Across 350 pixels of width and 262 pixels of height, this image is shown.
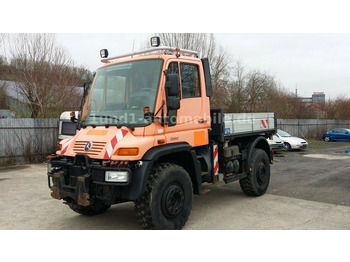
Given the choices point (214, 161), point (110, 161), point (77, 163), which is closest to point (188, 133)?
point (214, 161)

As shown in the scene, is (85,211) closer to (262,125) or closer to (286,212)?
(286,212)

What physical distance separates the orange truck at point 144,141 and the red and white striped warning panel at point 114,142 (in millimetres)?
15

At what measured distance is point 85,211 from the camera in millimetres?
5723

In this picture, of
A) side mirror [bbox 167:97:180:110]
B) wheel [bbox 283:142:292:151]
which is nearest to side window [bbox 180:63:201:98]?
side mirror [bbox 167:97:180:110]

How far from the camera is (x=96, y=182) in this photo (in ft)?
13.9

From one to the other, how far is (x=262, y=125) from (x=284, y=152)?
418 inches

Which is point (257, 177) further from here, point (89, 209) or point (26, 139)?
point (26, 139)

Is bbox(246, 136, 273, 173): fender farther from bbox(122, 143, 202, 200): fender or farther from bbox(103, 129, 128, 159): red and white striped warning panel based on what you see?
bbox(103, 129, 128, 159): red and white striped warning panel

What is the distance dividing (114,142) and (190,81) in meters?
1.87

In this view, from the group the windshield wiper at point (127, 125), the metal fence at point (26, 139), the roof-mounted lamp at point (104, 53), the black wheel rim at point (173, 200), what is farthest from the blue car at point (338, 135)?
the windshield wiper at point (127, 125)

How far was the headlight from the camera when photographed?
4.12 metres

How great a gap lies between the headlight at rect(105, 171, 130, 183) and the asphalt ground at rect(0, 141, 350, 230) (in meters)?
1.49

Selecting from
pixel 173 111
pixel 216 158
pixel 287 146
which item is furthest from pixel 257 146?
pixel 287 146

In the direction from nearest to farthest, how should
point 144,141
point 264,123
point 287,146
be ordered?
1. point 144,141
2. point 264,123
3. point 287,146
